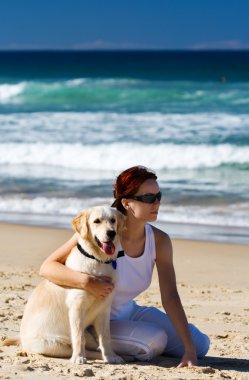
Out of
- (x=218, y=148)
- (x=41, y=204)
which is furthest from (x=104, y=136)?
(x=41, y=204)

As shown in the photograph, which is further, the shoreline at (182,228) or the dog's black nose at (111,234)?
the shoreline at (182,228)

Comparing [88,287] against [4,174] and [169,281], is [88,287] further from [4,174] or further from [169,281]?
[4,174]

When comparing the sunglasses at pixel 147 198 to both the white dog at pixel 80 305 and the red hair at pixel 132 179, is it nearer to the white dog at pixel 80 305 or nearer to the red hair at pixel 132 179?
the red hair at pixel 132 179

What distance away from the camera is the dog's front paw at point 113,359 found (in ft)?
15.4

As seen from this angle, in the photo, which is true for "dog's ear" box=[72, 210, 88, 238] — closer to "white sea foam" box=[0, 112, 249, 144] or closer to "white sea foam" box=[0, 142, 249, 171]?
"white sea foam" box=[0, 142, 249, 171]

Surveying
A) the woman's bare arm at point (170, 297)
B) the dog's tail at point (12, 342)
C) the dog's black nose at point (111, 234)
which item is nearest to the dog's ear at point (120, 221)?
the dog's black nose at point (111, 234)

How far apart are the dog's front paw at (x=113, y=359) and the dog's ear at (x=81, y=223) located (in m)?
0.75

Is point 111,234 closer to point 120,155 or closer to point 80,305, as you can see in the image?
point 80,305

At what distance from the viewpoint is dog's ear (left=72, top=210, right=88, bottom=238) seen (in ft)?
14.4

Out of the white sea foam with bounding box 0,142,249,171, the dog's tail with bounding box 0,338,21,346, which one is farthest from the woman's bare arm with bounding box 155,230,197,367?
the white sea foam with bounding box 0,142,249,171

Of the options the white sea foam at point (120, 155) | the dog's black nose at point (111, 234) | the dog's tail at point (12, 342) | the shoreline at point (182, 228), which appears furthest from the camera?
the white sea foam at point (120, 155)

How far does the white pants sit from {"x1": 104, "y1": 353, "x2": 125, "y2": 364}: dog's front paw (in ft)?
0.43

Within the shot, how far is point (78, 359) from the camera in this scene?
4578mm

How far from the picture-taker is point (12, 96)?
33.7 m
